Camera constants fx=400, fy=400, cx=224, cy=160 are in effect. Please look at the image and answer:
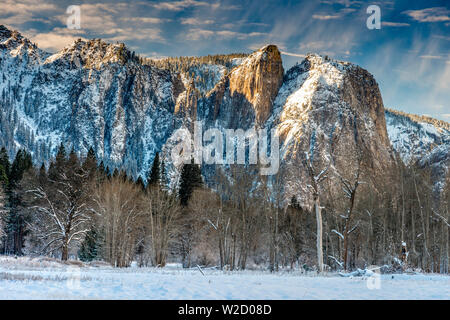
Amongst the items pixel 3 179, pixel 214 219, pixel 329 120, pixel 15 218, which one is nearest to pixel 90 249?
pixel 15 218

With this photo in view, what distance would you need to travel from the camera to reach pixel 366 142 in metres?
182

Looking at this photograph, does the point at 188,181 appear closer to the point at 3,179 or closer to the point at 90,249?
the point at 90,249

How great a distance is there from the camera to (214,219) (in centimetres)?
4506

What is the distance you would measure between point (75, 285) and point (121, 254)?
2932cm

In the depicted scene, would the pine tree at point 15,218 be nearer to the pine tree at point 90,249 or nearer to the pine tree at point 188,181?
the pine tree at point 90,249

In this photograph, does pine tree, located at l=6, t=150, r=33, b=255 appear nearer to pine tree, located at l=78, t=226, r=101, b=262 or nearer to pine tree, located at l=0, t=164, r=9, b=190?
pine tree, located at l=0, t=164, r=9, b=190

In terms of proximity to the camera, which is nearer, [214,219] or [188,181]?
[214,219]

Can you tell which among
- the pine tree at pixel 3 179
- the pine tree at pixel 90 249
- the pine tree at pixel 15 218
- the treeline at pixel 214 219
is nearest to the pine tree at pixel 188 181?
the treeline at pixel 214 219

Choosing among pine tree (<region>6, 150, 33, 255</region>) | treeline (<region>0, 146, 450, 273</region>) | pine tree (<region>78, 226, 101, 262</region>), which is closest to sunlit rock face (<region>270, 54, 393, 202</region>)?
treeline (<region>0, 146, 450, 273</region>)

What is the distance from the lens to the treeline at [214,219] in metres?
39.6

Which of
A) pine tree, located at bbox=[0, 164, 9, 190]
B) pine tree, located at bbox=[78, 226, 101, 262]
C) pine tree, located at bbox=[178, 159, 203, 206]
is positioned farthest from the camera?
pine tree, located at bbox=[178, 159, 203, 206]

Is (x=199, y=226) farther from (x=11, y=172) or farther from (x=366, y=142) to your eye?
(x=366, y=142)

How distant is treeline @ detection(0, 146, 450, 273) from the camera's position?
1558 inches

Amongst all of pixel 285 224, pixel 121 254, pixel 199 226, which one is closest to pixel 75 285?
pixel 121 254
